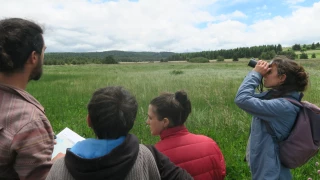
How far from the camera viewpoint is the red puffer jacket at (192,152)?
221 cm

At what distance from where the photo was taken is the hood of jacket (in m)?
1.41

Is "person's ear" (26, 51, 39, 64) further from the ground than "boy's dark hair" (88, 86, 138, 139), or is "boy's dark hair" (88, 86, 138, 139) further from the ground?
"person's ear" (26, 51, 39, 64)

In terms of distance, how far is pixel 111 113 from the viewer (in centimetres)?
152

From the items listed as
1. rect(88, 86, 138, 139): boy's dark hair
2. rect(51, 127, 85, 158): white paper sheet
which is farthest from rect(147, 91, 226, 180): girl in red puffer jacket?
rect(88, 86, 138, 139): boy's dark hair

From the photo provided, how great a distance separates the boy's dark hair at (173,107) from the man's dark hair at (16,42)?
3.51 feet

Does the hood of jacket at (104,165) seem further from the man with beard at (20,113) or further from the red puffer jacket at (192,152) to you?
the red puffer jacket at (192,152)

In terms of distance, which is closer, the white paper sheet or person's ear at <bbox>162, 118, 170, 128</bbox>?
the white paper sheet

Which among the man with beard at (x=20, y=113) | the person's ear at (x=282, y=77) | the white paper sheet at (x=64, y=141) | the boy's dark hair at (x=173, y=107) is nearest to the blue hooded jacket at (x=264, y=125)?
the person's ear at (x=282, y=77)

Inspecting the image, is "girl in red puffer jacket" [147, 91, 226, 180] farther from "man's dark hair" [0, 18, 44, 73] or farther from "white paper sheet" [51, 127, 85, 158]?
"man's dark hair" [0, 18, 44, 73]

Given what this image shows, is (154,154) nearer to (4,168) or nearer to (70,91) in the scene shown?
(4,168)

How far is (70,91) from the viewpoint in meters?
12.2

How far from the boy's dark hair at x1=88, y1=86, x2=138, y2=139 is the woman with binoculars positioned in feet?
4.02

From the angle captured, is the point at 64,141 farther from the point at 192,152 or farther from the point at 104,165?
the point at 192,152

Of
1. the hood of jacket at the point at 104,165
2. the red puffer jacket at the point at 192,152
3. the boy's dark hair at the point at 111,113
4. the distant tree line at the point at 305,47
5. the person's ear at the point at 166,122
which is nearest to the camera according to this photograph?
the hood of jacket at the point at 104,165
